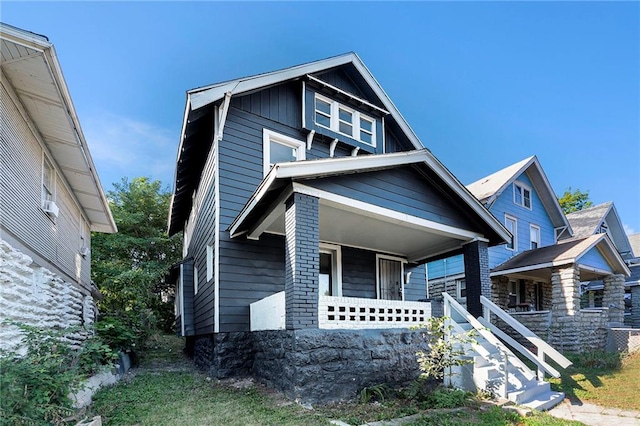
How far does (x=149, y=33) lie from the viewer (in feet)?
30.8

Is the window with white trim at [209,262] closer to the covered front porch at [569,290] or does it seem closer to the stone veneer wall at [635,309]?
the covered front porch at [569,290]

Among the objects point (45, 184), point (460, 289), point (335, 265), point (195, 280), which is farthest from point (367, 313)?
point (460, 289)

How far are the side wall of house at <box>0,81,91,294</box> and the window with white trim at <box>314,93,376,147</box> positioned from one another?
649cm

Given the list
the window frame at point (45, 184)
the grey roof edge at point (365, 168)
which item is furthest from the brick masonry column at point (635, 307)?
the window frame at point (45, 184)

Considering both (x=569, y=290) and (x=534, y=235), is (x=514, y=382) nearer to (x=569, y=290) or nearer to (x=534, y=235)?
(x=569, y=290)

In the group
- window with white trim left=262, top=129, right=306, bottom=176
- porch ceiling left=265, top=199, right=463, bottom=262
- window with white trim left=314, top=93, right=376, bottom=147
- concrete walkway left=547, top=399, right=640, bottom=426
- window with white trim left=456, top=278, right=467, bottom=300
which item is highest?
window with white trim left=314, top=93, right=376, bottom=147

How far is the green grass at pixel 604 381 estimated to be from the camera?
7074mm

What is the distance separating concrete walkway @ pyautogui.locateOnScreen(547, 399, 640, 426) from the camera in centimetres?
578

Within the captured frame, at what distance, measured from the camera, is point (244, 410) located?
17.8 ft

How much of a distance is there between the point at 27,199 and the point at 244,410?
4748 millimetres

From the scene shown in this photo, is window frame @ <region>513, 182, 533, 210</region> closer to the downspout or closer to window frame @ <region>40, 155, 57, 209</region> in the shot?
the downspout

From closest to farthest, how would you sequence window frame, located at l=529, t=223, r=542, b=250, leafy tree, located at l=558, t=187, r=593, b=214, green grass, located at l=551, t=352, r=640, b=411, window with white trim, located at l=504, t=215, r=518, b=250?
1. green grass, located at l=551, t=352, r=640, b=411
2. window with white trim, located at l=504, t=215, r=518, b=250
3. window frame, located at l=529, t=223, r=542, b=250
4. leafy tree, located at l=558, t=187, r=593, b=214

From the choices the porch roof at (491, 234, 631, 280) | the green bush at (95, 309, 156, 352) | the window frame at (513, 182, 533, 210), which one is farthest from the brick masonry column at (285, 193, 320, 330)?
the window frame at (513, 182, 533, 210)

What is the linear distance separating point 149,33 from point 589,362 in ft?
47.5
